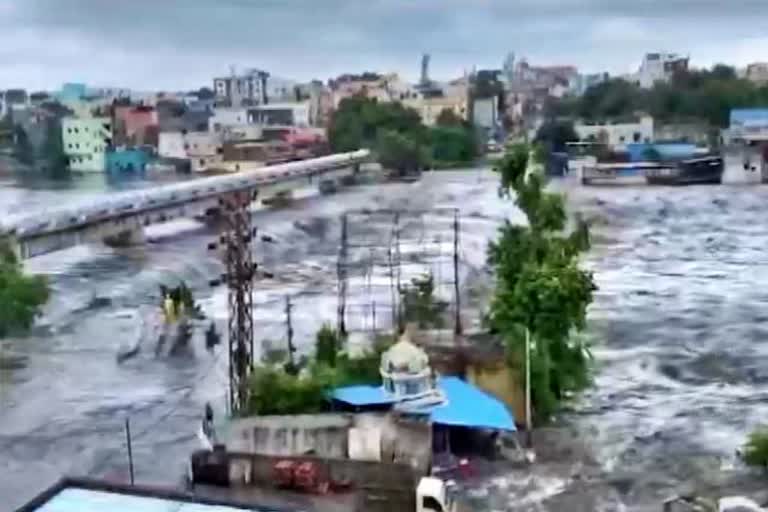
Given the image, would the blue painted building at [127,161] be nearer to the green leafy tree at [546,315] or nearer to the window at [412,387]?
the green leafy tree at [546,315]

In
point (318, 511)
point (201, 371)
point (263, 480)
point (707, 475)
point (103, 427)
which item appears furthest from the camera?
point (201, 371)

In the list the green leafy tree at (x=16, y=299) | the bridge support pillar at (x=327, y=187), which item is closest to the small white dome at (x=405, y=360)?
the green leafy tree at (x=16, y=299)

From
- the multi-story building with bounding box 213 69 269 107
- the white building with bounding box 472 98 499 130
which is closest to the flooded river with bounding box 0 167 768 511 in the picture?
the white building with bounding box 472 98 499 130

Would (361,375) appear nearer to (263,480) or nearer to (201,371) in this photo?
(263,480)

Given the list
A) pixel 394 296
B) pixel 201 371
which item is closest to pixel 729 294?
pixel 394 296

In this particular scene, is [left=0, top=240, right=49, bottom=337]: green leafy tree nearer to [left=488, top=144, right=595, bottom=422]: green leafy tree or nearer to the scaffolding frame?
the scaffolding frame

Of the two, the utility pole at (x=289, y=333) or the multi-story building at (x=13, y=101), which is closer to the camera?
the utility pole at (x=289, y=333)
